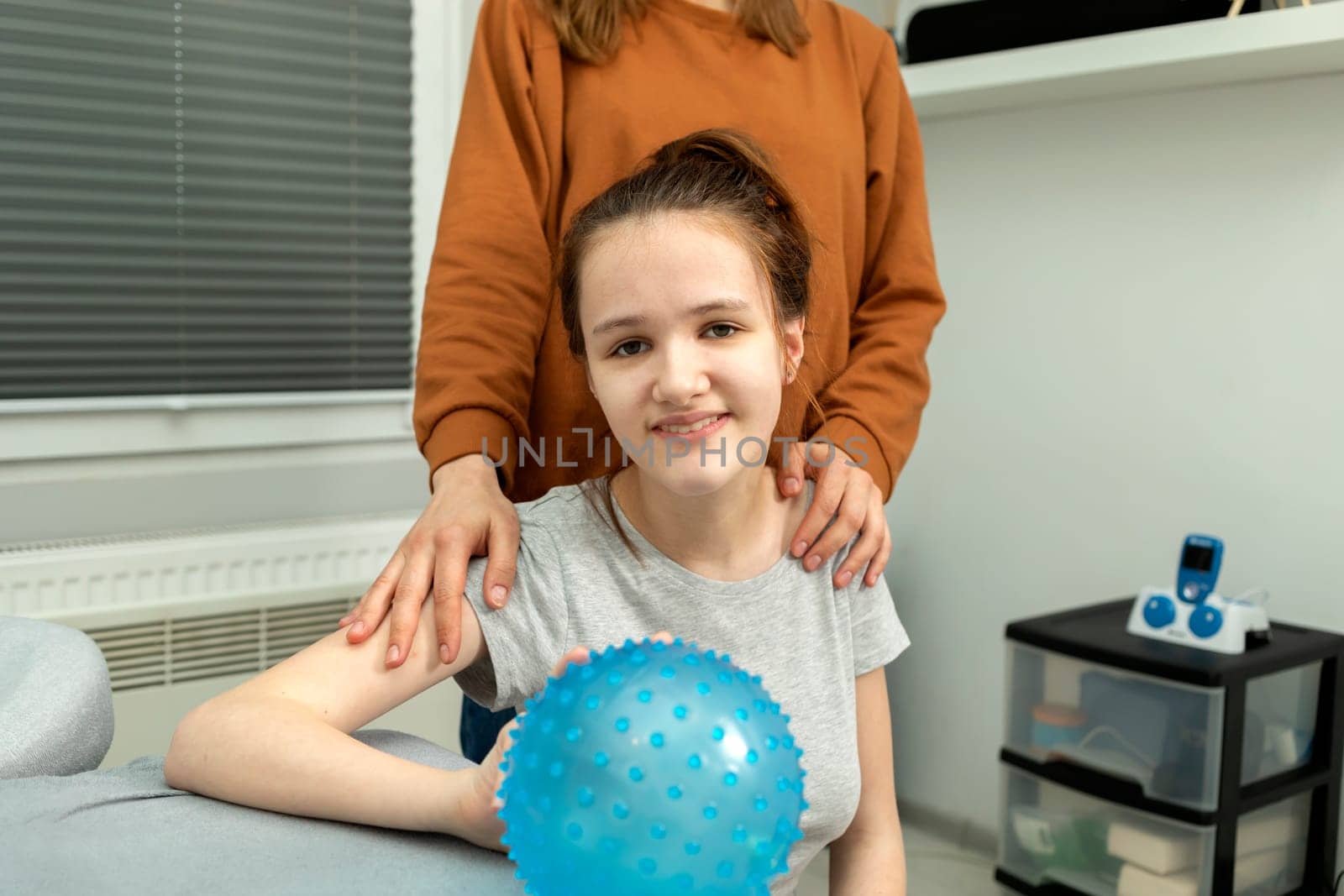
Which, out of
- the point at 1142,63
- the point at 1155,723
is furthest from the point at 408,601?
the point at 1142,63

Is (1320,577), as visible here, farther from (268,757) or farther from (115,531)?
(115,531)

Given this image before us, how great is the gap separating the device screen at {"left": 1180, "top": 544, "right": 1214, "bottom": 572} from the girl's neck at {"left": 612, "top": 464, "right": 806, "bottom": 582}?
1177 millimetres

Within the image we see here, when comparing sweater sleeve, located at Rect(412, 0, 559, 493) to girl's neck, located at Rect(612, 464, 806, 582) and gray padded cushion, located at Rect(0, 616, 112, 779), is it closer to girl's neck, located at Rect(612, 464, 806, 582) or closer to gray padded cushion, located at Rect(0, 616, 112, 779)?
girl's neck, located at Rect(612, 464, 806, 582)

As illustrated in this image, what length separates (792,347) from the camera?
1.06m

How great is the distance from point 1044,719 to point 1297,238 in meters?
Answer: 0.94

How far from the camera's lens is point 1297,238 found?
205cm

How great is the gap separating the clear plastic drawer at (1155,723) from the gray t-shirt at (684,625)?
1076 mm

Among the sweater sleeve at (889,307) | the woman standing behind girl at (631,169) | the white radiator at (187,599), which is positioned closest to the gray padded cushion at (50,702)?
the woman standing behind girl at (631,169)

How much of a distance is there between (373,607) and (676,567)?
0.25 m

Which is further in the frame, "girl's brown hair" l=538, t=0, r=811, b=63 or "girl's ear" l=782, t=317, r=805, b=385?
"girl's brown hair" l=538, t=0, r=811, b=63

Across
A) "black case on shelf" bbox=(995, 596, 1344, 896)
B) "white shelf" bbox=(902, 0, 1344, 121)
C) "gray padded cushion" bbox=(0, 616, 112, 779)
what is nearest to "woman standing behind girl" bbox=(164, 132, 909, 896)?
"gray padded cushion" bbox=(0, 616, 112, 779)

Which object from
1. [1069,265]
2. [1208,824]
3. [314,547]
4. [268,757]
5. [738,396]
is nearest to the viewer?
[268,757]

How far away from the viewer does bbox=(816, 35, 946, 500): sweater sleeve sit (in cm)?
125

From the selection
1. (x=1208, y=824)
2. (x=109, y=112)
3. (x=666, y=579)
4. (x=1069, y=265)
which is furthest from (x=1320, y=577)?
(x=109, y=112)
